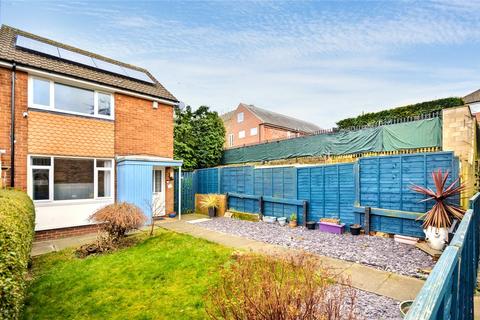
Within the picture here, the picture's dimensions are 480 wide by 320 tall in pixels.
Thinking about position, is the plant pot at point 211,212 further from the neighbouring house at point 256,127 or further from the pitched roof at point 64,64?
the neighbouring house at point 256,127

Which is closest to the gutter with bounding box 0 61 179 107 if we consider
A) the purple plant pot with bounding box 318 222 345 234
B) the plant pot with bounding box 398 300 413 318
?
the purple plant pot with bounding box 318 222 345 234

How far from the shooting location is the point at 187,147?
1656cm

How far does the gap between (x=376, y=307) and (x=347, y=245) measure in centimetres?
342

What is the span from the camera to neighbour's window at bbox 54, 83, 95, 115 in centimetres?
900

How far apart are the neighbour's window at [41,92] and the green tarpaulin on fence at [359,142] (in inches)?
466

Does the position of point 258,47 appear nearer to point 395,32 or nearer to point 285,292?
point 395,32

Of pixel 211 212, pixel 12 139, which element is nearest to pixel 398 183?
pixel 211 212

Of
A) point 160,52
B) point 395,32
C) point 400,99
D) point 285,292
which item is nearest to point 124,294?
point 285,292

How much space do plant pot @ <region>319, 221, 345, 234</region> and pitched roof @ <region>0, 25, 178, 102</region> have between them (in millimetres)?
9472

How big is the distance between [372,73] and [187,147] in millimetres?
12086

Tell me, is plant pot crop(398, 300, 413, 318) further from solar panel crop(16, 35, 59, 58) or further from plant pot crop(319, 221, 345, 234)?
solar panel crop(16, 35, 59, 58)

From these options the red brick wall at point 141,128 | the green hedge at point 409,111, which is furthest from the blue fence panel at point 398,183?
the red brick wall at point 141,128

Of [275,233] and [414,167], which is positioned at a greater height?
[414,167]

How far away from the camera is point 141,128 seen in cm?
1139
